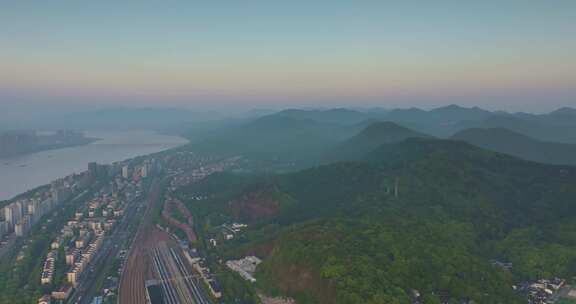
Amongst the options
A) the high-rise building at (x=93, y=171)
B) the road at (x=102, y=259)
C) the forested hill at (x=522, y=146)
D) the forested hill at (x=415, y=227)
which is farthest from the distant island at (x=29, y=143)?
the forested hill at (x=522, y=146)

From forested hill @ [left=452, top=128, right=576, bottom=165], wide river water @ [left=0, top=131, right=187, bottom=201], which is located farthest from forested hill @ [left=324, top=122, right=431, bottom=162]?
wide river water @ [left=0, top=131, right=187, bottom=201]

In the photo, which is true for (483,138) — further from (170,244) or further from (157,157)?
(157,157)

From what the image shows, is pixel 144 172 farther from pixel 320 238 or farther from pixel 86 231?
pixel 320 238

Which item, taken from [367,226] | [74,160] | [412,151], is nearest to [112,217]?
[367,226]

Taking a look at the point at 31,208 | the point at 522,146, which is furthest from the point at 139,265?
the point at 522,146

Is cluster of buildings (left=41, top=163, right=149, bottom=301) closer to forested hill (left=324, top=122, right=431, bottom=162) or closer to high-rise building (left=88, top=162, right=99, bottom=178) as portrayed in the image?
high-rise building (left=88, top=162, right=99, bottom=178)
